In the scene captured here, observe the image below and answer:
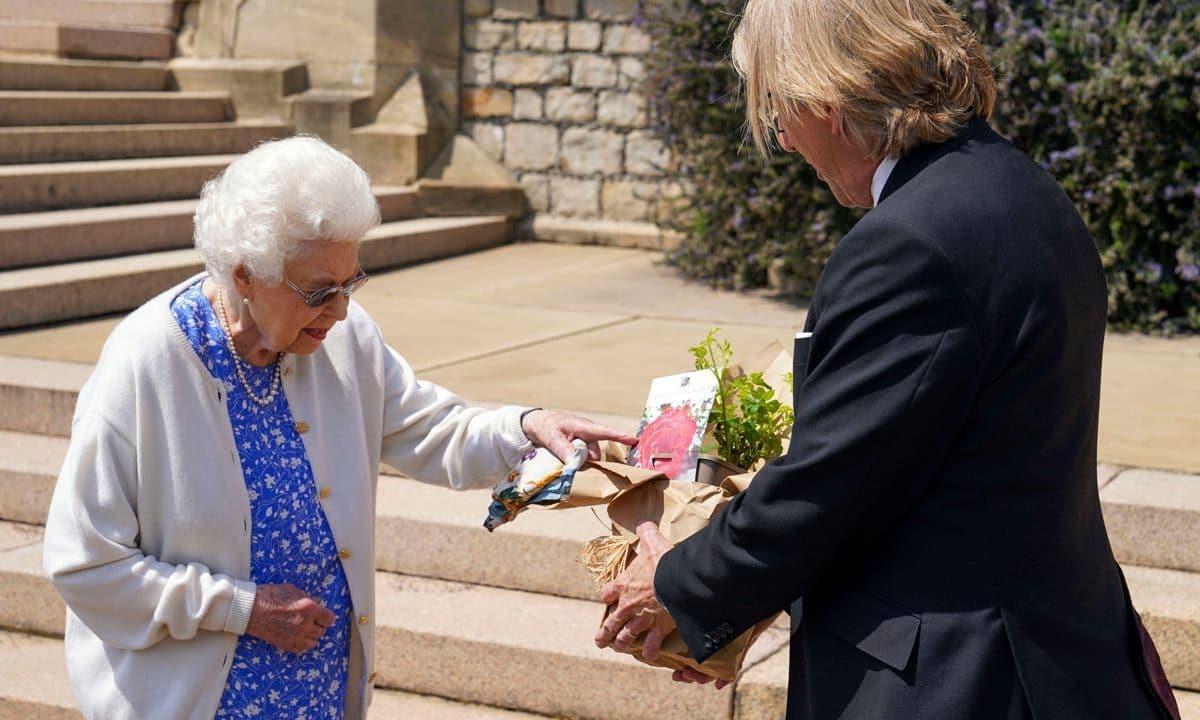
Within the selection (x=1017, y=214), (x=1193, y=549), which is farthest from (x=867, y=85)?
(x=1193, y=549)

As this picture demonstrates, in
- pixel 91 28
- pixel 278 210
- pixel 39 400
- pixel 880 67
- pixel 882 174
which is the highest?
pixel 880 67

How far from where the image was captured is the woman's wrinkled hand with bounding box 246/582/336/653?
235 centimetres

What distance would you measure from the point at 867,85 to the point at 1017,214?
0.25 meters

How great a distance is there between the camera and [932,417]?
5.72 feet

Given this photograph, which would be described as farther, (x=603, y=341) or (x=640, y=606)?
(x=603, y=341)

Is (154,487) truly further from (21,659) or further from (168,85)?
(168,85)

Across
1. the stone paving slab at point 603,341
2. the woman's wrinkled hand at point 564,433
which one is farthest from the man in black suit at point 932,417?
the stone paving slab at point 603,341

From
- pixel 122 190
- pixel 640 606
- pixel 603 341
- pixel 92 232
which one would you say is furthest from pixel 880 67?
pixel 122 190

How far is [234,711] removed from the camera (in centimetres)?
239

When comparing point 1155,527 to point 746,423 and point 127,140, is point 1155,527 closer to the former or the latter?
point 746,423

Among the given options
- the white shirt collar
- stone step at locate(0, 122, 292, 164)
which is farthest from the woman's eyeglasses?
stone step at locate(0, 122, 292, 164)

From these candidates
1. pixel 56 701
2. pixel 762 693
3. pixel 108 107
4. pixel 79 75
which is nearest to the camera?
pixel 762 693

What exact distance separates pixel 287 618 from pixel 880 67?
1.31 metres

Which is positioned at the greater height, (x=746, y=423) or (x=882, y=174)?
(x=882, y=174)
